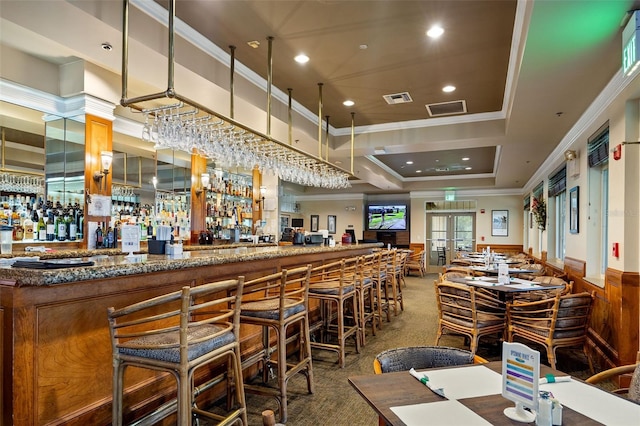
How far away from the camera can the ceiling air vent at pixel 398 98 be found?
17.7 ft

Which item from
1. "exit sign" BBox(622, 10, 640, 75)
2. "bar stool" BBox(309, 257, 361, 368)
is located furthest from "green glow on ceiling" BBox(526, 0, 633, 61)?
"bar stool" BBox(309, 257, 361, 368)

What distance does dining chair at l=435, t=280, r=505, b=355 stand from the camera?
3.99 m

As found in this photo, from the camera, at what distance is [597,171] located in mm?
5113

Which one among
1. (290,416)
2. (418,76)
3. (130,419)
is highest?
(418,76)

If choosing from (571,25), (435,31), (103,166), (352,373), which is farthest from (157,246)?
(571,25)

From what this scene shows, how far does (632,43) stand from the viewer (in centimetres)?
252

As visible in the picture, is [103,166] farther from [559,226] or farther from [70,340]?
[559,226]

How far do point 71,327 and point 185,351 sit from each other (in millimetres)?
692

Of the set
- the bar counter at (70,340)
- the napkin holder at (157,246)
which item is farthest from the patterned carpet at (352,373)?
the napkin holder at (157,246)

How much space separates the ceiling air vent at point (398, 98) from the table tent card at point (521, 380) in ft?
14.7

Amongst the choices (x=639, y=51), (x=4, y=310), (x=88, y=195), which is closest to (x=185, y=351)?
(x=4, y=310)

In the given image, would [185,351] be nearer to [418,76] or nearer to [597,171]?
[418,76]

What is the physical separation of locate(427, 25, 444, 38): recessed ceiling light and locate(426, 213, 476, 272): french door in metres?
11.0

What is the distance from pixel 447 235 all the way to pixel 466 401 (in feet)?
43.6
